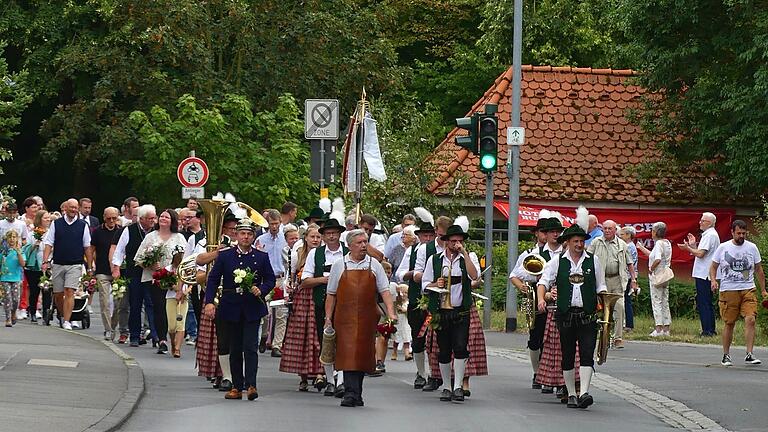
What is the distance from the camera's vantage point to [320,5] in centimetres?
4300

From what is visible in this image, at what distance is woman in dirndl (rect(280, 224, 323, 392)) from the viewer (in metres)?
16.6

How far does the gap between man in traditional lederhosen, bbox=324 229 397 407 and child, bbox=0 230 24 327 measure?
10298 mm

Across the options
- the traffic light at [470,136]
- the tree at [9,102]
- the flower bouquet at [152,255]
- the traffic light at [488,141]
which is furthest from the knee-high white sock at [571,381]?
the tree at [9,102]

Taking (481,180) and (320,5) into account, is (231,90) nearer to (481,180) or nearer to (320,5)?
(320,5)

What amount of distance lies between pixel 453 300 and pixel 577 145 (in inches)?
867

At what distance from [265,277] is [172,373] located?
2.88m

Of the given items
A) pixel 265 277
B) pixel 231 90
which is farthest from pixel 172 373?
pixel 231 90

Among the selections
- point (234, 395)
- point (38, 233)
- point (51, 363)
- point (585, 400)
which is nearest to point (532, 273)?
point (585, 400)

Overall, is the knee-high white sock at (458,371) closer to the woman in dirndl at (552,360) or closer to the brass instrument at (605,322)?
the woman in dirndl at (552,360)

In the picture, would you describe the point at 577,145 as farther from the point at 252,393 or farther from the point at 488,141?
the point at 252,393

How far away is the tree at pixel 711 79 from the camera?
31.3m

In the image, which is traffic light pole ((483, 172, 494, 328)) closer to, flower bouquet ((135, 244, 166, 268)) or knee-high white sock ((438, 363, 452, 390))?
flower bouquet ((135, 244, 166, 268))

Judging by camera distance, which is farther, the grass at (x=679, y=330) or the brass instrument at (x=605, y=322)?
the grass at (x=679, y=330)

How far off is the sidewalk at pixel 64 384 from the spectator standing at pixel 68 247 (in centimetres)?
207
